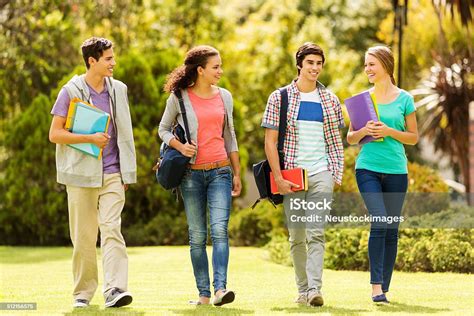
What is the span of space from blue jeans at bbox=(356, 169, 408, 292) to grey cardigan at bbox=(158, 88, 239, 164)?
42.1 inches

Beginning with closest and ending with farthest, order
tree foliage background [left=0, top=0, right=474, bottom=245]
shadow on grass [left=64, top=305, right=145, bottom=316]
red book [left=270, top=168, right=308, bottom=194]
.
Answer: shadow on grass [left=64, top=305, right=145, bottom=316] < red book [left=270, top=168, right=308, bottom=194] < tree foliage background [left=0, top=0, right=474, bottom=245]

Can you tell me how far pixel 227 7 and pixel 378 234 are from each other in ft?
79.9

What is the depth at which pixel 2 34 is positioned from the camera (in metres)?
20.0

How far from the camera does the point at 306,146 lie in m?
8.25

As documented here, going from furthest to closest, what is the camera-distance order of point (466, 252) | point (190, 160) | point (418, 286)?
point (466, 252), point (418, 286), point (190, 160)

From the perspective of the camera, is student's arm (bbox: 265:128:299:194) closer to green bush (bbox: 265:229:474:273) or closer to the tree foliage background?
green bush (bbox: 265:229:474:273)

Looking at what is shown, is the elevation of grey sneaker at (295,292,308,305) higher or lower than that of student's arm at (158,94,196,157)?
lower

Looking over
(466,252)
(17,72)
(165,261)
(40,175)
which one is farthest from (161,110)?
(466,252)

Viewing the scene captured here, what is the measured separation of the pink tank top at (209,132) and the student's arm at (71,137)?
28.4 inches

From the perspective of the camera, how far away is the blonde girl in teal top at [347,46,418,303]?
827 centimetres

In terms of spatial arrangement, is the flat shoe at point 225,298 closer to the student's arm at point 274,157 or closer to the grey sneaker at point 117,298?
the grey sneaker at point 117,298

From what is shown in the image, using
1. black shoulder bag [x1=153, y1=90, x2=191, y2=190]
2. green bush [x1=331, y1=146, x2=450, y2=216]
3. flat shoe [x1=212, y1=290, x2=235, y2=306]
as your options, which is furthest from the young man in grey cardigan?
green bush [x1=331, y1=146, x2=450, y2=216]

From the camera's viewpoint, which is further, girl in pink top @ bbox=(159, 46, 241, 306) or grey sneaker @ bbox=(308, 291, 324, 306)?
girl in pink top @ bbox=(159, 46, 241, 306)

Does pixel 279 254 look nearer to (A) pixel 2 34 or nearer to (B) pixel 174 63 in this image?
(B) pixel 174 63
